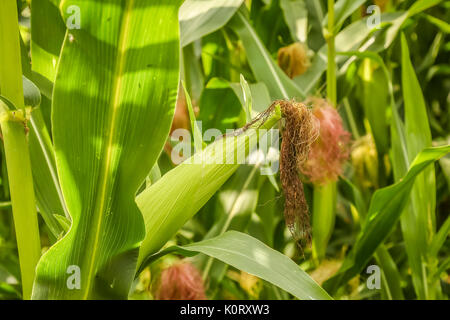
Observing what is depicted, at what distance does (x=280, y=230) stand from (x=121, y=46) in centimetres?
56

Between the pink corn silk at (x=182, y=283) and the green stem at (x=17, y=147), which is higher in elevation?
the green stem at (x=17, y=147)

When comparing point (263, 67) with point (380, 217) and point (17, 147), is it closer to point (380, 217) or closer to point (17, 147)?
point (380, 217)

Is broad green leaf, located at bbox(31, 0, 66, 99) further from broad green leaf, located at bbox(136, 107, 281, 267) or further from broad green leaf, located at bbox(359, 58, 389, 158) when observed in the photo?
broad green leaf, located at bbox(359, 58, 389, 158)

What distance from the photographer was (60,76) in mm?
365

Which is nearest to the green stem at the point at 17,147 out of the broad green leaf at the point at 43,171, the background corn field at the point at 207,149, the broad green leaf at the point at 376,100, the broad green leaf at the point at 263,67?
the background corn field at the point at 207,149

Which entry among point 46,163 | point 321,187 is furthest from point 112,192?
point 321,187

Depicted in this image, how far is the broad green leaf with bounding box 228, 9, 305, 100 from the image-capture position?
729 millimetres

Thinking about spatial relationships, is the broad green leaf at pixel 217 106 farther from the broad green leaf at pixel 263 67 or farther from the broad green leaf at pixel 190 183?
the broad green leaf at pixel 190 183

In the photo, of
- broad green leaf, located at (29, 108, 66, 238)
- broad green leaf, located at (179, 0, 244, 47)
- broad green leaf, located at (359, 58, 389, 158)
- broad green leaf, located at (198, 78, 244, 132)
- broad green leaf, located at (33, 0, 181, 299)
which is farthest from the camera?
broad green leaf, located at (359, 58, 389, 158)

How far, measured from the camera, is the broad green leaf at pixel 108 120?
1.19 ft

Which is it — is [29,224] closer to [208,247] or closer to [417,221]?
[208,247]

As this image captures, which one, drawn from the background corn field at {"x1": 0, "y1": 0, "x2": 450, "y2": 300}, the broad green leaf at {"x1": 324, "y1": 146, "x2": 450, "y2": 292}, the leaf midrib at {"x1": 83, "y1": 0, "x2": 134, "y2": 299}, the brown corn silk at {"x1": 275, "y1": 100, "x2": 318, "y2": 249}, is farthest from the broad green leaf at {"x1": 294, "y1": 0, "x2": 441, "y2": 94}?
the leaf midrib at {"x1": 83, "y1": 0, "x2": 134, "y2": 299}

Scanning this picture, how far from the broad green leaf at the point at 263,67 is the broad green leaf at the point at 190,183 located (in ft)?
1.03

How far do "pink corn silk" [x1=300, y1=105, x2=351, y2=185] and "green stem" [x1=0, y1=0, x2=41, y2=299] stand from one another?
0.39m
